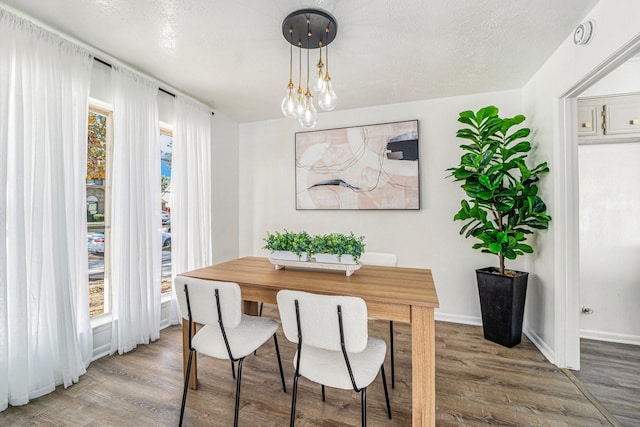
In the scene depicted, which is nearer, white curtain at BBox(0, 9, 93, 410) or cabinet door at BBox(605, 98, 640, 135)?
white curtain at BBox(0, 9, 93, 410)

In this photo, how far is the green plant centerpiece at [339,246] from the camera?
6.43 feet

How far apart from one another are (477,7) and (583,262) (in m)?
2.54

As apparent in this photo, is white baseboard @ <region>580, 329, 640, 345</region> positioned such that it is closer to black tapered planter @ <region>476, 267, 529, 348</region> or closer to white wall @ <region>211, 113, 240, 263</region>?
black tapered planter @ <region>476, 267, 529, 348</region>

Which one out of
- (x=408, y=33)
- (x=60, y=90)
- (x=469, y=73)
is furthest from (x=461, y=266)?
(x=60, y=90)

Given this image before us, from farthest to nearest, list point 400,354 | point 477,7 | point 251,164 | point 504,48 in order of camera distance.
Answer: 1. point 251,164
2. point 400,354
3. point 504,48
4. point 477,7

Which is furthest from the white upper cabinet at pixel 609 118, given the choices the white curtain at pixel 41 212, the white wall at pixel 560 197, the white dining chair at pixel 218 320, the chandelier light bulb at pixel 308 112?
the white curtain at pixel 41 212

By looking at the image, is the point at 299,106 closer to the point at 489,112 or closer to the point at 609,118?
the point at 489,112

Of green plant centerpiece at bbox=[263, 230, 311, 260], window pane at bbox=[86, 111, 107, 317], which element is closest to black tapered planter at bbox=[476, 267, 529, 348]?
green plant centerpiece at bbox=[263, 230, 311, 260]

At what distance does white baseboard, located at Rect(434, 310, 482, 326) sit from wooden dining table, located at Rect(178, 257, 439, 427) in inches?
64.3

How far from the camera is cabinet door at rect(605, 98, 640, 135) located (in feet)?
8.05

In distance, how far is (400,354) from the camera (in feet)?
8.30

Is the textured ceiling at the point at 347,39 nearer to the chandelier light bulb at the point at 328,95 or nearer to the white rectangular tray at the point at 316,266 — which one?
the chandelier light bulb at the point at 328,95

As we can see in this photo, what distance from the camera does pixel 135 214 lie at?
264 cm

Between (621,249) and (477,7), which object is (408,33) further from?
(621,249)
